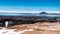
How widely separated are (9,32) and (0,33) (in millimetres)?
722

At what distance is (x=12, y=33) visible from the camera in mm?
11633

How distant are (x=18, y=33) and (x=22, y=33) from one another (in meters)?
0.35

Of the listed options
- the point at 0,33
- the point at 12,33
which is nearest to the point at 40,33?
the point at 12,33

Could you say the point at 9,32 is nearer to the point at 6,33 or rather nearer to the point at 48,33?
the point at 6,33

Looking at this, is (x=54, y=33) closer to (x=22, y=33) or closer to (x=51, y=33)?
(x=51, y=33)

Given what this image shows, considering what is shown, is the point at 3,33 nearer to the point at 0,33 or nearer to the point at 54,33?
the point at 0,33

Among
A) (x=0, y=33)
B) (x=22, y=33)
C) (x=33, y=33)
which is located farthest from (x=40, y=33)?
(x=0, y=33)

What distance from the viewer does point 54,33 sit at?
1134 centimetres

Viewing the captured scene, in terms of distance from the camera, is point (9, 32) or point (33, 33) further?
point (9, 32)

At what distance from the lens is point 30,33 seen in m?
11.1

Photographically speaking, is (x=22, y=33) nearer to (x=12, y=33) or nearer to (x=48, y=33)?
(x=12, y=33)

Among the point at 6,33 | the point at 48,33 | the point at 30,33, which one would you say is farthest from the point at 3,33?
the point at 48,33

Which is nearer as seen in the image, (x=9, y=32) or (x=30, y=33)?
(x=30, y=33)

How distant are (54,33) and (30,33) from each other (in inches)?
63.8
